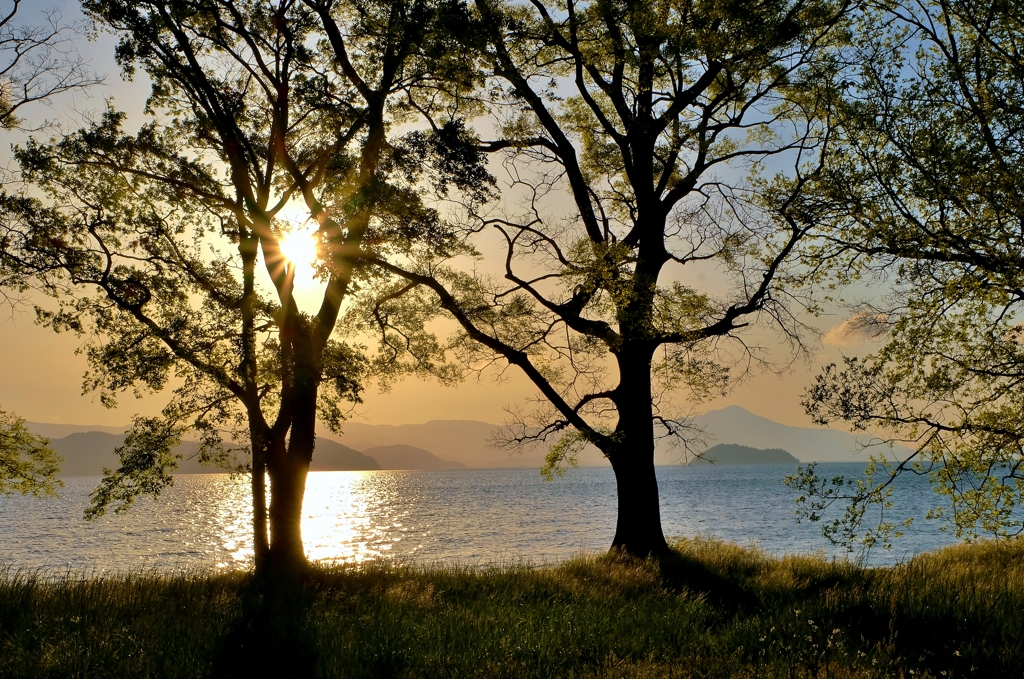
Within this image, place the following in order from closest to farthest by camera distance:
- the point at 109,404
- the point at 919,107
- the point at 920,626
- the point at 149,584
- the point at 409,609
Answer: the point at 920,626 → the point at 409,609 → the point at 149,584 → the point at 919,107 → the point at 109,404

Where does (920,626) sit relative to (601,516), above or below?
above

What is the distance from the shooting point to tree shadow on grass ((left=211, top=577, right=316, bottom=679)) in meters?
6.80

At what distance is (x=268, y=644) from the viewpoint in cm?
740

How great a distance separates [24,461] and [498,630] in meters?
19.4

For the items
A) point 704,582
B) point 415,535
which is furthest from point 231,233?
point 415,535

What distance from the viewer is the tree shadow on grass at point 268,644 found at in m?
6.80

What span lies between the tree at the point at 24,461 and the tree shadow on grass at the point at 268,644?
14.9 m

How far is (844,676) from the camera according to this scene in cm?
636

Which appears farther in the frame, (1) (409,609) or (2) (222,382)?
(2) (222,382)

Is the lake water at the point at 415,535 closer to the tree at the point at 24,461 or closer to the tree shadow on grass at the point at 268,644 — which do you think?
the tree at the point at 24,461

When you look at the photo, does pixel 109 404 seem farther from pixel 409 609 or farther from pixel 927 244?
pixel 927 244

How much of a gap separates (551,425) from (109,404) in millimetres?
10877

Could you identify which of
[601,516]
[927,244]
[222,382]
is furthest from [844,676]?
[601,516]

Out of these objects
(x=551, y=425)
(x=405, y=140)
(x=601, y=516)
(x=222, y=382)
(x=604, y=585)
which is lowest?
(x=601, y=516)
